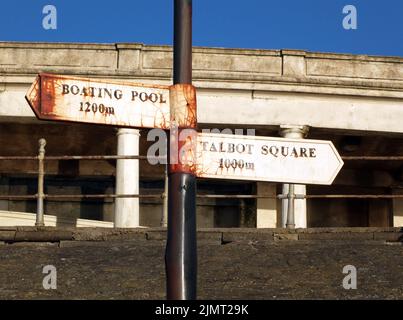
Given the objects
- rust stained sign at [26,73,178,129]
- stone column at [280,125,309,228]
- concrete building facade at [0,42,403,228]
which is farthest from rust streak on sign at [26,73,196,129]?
stone column at [280,125,309,228]

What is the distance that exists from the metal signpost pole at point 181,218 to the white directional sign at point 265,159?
284 millimetres

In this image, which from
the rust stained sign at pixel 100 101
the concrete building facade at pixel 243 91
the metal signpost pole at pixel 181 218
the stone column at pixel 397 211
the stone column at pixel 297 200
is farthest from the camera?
the stone column at pixel 397 211

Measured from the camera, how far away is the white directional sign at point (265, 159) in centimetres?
558

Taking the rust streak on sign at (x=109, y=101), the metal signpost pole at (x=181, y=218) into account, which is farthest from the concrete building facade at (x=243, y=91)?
the metal signpost pole at (x=181, y=218)

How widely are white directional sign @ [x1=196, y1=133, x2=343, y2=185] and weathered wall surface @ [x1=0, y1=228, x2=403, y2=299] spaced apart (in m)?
2.38

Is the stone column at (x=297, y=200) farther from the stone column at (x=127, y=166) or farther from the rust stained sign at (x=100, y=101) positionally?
the rust stained sign at (x=100, y=101)

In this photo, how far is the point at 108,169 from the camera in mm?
21141

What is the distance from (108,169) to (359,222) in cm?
616

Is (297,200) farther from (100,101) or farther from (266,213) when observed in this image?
(100,101)

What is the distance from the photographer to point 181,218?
5.08 metres

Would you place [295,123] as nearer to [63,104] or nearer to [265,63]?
[265,63]

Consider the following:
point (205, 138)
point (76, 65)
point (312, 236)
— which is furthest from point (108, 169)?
point (205, 138)

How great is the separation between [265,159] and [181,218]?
3.06 ft

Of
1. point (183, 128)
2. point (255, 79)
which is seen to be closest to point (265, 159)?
point (183, 128)
